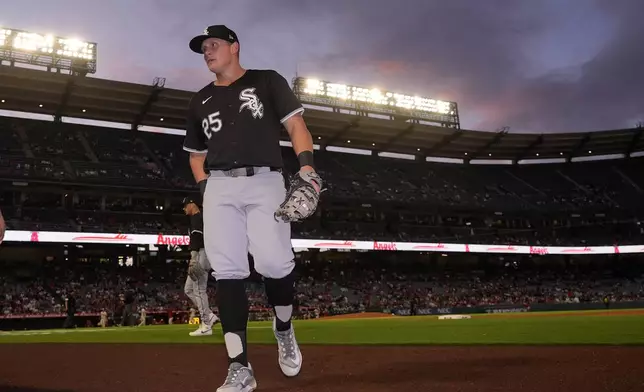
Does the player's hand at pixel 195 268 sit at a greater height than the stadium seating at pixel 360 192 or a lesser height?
lesser

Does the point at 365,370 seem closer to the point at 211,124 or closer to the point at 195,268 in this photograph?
the point at 211,124

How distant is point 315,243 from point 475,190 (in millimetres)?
21060

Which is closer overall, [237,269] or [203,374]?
[237,269]

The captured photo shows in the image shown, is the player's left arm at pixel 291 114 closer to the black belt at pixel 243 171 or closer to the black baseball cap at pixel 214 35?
the black belt at pixel 243 171

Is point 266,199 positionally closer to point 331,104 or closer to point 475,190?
point 331,104

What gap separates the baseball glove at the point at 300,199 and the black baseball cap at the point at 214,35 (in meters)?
1.27

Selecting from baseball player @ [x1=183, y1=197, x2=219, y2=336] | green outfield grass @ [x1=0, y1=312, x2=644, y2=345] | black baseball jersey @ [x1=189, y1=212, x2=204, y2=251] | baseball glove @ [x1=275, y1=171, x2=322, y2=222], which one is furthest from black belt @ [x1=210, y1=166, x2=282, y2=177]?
black baseball jersey @ [x1=189, y1=212, x2=204, y2=251]

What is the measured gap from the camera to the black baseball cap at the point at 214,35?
3.93 metres

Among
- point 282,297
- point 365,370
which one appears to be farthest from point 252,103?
point 365,370

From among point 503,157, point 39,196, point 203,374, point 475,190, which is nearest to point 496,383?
point 203,374

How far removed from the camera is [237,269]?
3.77 m

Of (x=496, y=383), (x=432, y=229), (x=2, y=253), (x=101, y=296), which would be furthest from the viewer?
(x=432, y=229)

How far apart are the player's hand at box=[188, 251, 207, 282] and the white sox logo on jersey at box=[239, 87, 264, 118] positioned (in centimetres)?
624

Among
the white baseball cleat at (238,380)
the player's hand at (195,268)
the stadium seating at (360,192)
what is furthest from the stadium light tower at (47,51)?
the white baseball cleat at (238,380)
